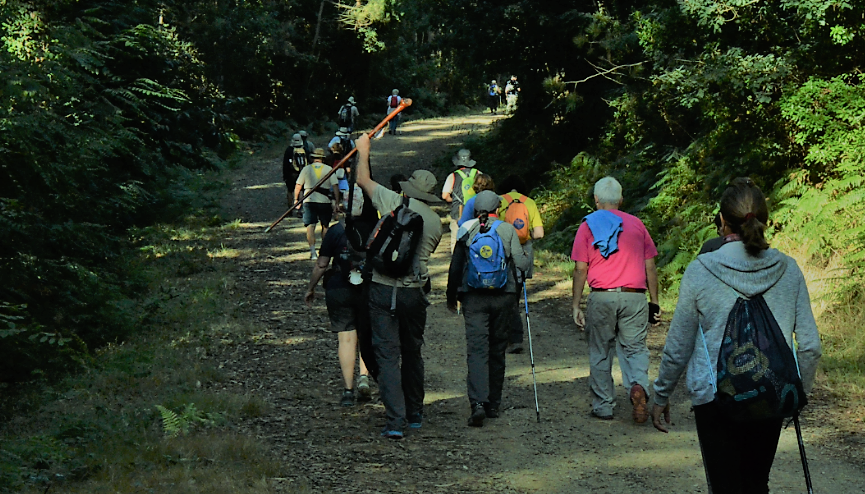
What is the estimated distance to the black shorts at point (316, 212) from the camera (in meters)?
15.3

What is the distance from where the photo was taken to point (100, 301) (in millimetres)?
12062

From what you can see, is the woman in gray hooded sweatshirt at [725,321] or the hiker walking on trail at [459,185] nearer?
the woman in gray hooded sweatshirt at [725,321]

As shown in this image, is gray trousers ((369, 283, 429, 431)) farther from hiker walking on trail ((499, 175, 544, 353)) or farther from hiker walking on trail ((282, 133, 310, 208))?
hiker walking on trail ((282, 133, 310, 208))

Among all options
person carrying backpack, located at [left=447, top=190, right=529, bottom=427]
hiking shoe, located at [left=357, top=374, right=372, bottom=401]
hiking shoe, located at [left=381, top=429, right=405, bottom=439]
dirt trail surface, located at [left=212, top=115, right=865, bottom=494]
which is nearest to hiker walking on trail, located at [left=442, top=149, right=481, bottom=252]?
dirt trail surface, located at [left=212, top=115, right=865, bottom=494]

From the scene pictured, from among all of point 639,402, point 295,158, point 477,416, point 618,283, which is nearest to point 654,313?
point 618,283

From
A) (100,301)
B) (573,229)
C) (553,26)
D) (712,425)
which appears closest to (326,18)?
(553,26)

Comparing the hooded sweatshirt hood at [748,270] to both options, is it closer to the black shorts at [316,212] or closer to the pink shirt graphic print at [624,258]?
the pink shirt graphic print at [624,258]

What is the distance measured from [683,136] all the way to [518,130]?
31.5 ft

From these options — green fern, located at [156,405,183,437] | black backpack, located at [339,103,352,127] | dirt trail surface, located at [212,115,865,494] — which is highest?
black backpack, located at [339,103,352,127]

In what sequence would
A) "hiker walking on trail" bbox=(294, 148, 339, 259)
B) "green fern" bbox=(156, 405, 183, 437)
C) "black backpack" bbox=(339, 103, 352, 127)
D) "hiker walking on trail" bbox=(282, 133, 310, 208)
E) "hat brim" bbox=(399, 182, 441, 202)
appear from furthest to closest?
1. "black backpack" bbox=(339, 103, 352, 127)
2. "hiker walking on trail" bbox=(282, 133, 310, 208)
3. "hiker walking on trail" bbox=(294, 148, 339, 259)
4. "hat brim" bbox=(399, 182, 441, 202)
5. "green fern" bbox=(156, 405, 183, 437)

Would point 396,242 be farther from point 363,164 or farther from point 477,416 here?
point 477,416

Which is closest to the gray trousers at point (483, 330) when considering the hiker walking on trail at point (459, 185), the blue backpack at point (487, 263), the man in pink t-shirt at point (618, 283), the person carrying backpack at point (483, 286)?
the person carrying backpack at point (483, 286)

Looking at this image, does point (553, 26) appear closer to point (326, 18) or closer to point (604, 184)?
point (604, 184)

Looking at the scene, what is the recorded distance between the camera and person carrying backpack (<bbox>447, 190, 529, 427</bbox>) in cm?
805
